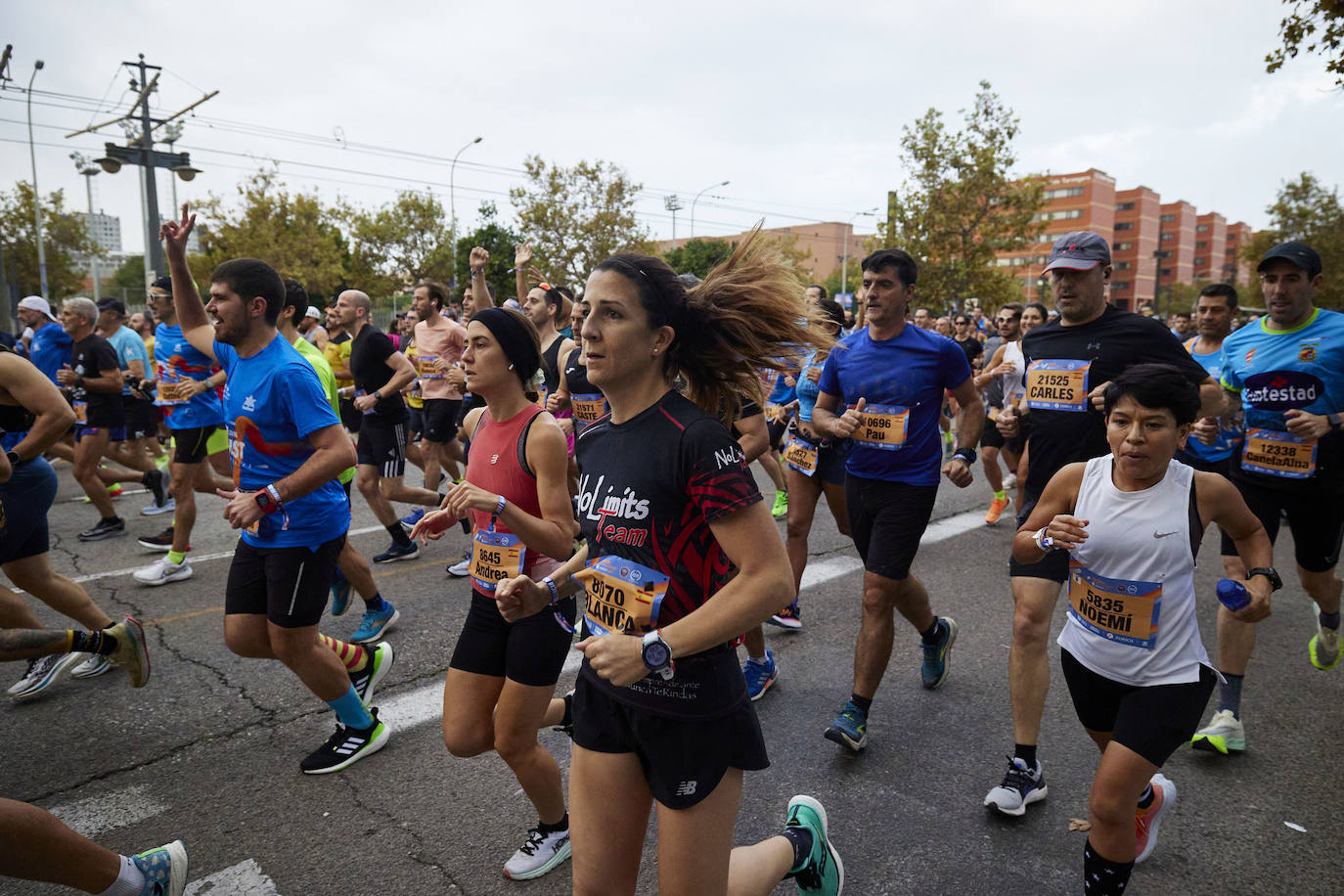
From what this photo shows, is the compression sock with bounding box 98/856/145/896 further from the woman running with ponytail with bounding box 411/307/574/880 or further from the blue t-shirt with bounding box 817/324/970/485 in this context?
the blue t-shirt with bounding box 817/324/970/485

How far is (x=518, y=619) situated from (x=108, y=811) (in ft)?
6.78

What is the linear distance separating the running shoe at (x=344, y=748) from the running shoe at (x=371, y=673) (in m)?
0.36

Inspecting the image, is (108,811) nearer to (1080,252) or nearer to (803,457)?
A: (803,457)

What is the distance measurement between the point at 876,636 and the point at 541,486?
6.15 feet

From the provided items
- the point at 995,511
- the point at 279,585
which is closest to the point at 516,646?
the point at 279,585

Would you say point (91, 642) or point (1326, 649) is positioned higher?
point (91, 642)

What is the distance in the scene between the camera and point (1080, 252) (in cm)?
367

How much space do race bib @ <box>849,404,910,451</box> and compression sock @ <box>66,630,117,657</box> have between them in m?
3.49

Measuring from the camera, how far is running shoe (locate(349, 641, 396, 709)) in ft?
13.5

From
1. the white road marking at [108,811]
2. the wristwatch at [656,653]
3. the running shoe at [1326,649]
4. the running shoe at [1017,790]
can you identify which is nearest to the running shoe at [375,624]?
the white road marking at [108,811]

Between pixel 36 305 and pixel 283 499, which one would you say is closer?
pixel 283 499

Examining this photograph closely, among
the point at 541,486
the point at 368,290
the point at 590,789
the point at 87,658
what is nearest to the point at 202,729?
the point at 87,658

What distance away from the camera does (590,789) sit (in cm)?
195

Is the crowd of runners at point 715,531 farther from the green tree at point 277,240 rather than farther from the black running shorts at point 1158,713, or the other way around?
the green tree at point 277,240
